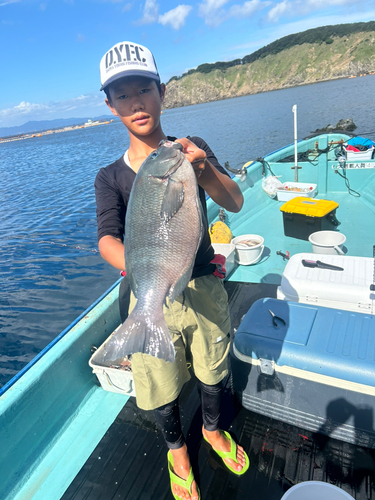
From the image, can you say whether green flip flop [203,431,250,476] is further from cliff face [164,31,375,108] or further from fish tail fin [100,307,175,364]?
cliff face [164,31,375,108]

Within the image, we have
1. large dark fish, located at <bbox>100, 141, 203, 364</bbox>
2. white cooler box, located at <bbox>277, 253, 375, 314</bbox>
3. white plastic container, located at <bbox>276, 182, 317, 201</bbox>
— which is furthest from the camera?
white plastic container, located at <bbox>276, 182, 317, 201</bbox>

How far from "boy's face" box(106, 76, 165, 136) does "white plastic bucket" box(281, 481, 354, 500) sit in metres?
2.54

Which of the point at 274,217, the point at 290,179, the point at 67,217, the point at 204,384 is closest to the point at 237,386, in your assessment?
the point at 204,384

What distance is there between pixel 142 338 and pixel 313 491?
158 centimetres

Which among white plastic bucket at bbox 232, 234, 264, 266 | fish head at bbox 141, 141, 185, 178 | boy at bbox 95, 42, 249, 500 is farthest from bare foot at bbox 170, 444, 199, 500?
white plastic bucket at bbox 232, 234, 264, 266

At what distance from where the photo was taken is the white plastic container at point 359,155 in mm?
8633

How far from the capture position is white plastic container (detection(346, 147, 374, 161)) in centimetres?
863

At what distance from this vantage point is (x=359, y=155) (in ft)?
28.7

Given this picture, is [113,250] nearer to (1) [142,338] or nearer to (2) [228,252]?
(1) [142,338]

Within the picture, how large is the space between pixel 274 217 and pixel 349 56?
13720 cm

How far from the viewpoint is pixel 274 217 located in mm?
8258

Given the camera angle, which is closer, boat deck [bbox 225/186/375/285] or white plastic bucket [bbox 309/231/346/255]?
white plastic bucket [bbox 309/231/346/255]

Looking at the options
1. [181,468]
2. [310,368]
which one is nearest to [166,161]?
[310,368]

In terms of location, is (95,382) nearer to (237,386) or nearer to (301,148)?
(237,386)
